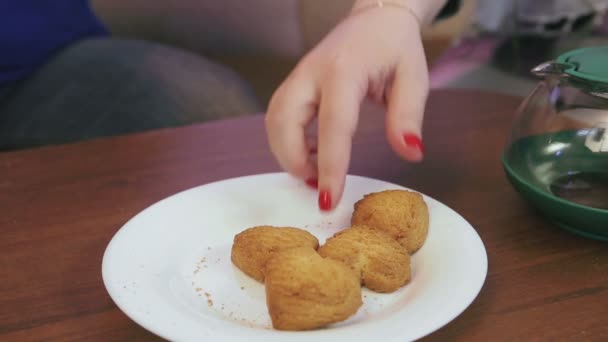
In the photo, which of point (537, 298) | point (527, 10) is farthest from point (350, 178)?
point (527, 10)

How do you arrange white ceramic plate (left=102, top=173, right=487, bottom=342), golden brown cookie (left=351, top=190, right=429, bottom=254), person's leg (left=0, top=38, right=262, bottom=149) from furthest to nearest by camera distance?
person's leg (left=0, top=38, right=262, bottom=149) → golden brown cookie (left=351, top=190, right=429, bottom=254) → white ceramic plate (left=102, top=173, right=487, bottom=342)

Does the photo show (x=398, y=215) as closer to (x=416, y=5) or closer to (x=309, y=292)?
(x=309, y=292)

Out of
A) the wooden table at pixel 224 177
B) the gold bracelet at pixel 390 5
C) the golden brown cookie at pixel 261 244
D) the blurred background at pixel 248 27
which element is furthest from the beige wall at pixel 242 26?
the golden brown cookie at pixel 261 244

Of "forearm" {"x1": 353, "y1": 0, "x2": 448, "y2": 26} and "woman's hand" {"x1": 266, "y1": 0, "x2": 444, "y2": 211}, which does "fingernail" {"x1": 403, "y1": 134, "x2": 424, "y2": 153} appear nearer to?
"woman's hand" {"x1": 266, "y1": 0, "x2": 444, "y2": 211}

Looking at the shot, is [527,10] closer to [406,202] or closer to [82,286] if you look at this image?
[406,202]

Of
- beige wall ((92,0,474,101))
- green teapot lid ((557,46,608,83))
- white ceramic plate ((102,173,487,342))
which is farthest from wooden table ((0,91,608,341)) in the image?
beige wall ((92,0,474,101))

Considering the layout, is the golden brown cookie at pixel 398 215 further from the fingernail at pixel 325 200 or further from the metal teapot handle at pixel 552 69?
the metal teapot handle at pixel 552 69

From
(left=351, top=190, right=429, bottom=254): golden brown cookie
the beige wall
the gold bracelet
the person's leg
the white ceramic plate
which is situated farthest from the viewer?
the beige wall
